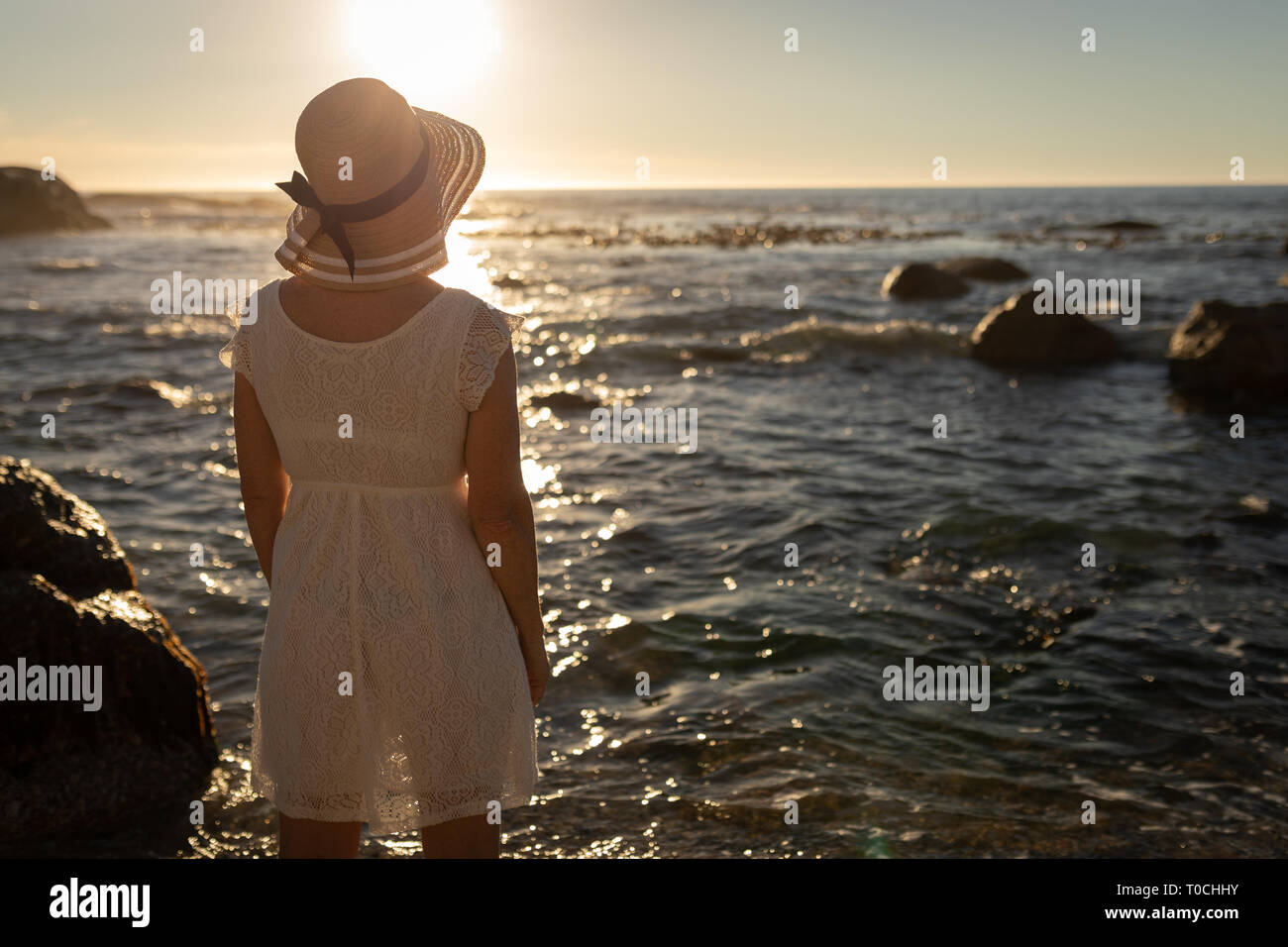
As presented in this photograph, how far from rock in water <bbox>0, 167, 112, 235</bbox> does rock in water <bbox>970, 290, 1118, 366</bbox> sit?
51.2m

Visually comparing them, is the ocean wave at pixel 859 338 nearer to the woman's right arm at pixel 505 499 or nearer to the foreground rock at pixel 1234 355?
the foreground rock at pixel 1234 355

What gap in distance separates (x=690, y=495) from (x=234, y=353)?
6.98 m

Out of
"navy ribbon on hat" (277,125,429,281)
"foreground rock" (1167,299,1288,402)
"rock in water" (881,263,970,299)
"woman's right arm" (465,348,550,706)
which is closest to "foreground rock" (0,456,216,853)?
"woman's right arm" (465,348,550,706)

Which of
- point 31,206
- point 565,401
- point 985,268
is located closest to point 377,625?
point 565,401

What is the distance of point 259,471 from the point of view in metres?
2.53

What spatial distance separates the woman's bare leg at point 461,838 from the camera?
243cm

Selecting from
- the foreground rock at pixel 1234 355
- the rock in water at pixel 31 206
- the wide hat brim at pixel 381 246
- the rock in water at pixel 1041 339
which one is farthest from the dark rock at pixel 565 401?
the rock in water at pixel 31 206

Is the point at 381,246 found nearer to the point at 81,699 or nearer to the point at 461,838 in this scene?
the point at 461,838

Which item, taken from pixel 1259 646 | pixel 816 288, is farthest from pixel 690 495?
pixel 816 288

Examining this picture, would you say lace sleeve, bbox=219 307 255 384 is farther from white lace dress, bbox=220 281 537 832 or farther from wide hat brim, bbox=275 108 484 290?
wide hat brim, bbox=275 108 484 290

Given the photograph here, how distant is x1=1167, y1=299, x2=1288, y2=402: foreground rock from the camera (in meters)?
13.0

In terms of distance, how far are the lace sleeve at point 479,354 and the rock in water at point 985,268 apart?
2628cm
